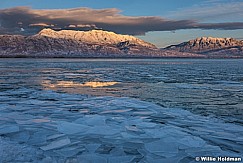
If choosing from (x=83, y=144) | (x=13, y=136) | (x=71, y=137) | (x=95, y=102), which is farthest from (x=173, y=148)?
(x=95, y=102)

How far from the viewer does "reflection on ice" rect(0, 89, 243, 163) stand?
15.9ft

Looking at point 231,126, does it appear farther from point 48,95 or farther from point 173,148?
point 48,95

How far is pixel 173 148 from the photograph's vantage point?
5.19 meters

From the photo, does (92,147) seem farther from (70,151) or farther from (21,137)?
(21,137)

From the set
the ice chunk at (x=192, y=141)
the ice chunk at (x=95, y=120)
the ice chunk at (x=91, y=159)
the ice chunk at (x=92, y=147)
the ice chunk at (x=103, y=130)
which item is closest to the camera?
the ice chunk at (x=91, y=159)

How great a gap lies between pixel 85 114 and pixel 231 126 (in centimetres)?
391

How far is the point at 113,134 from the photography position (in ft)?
19.6

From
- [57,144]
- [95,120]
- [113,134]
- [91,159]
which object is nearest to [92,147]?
[91,159]

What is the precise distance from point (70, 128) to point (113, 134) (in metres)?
1.09

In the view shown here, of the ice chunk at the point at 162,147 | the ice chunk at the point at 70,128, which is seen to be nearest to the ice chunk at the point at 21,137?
the ice chunk at the point at 70,128

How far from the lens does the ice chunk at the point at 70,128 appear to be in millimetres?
6148

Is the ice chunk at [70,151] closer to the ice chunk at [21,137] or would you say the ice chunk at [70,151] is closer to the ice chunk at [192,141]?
the ice chunk at [21,137]

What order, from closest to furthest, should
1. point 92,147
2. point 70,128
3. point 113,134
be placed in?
point 92,147 → point 113,134 → point 70,128

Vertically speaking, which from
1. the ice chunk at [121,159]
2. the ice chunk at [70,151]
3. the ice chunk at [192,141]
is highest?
the ice chunk at [70,151]
